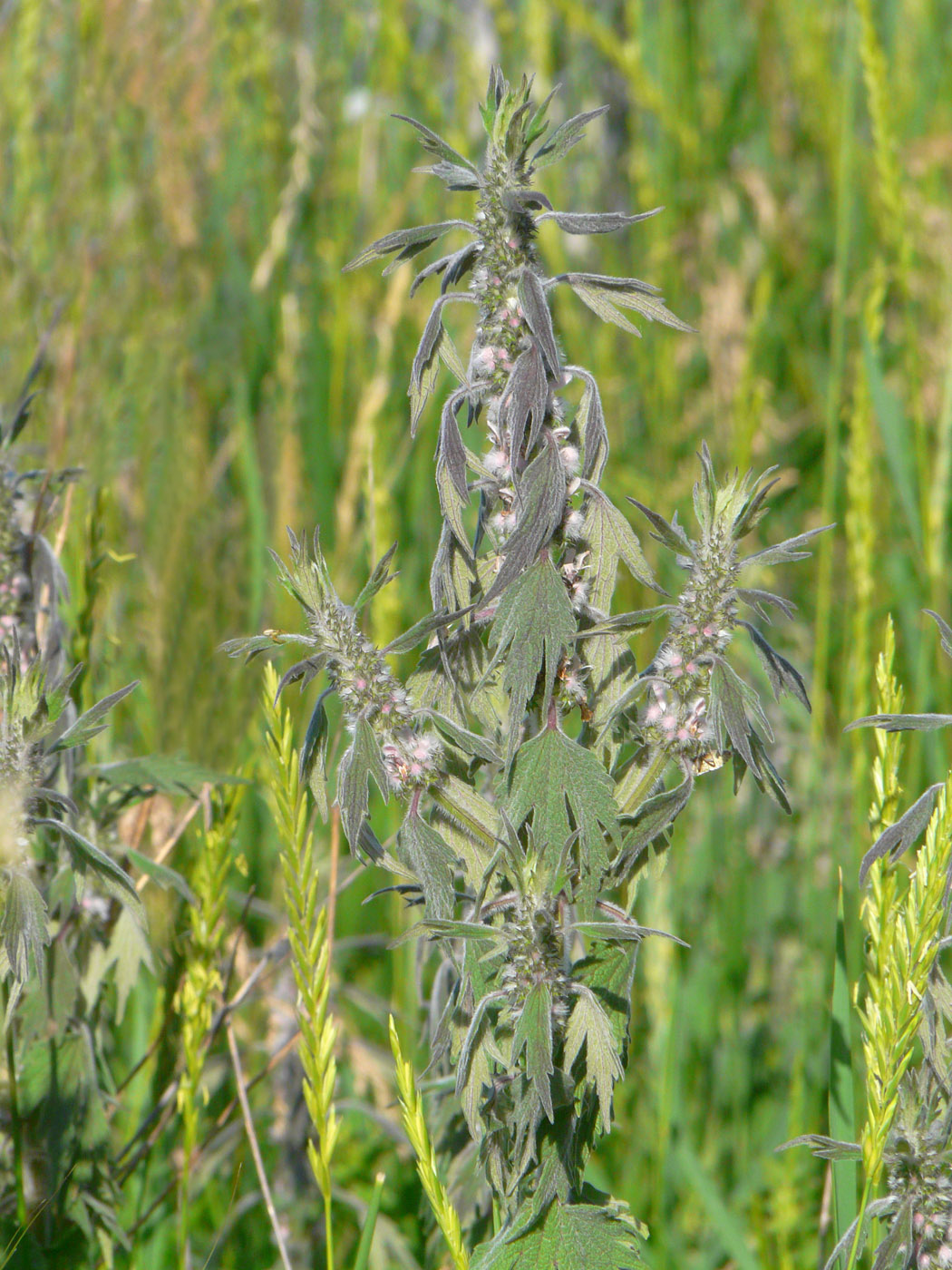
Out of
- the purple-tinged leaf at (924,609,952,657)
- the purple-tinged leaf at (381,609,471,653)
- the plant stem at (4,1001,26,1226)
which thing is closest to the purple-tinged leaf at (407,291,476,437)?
the purple-tinged leaf at (381,609,471,653)

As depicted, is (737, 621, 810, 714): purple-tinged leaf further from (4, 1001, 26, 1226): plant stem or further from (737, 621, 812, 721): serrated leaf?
(4, 1001, 26, 1226): plant stem

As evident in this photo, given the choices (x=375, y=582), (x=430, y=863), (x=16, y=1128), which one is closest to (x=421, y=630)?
(x=375, y=582)

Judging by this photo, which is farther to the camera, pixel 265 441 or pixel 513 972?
pixel 265 441

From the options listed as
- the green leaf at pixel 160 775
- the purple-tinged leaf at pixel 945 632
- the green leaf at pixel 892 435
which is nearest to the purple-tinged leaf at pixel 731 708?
the purple-tinged leaf at pixel 945 632

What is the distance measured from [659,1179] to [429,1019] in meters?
0.44

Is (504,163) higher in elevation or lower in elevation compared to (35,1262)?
higher

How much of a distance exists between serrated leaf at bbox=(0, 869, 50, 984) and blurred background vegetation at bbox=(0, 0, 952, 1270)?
27 cm

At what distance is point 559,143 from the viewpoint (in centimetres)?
76

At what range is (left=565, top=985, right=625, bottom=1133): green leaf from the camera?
766 millimetres

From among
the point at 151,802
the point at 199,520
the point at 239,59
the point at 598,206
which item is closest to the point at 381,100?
the point at 239,59

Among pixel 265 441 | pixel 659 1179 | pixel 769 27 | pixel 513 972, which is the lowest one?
pixel 659 1179

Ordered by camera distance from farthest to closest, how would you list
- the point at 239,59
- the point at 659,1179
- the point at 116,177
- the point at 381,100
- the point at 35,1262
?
the point at 116,177 < the point at 381,100 < the point at 239,59 < the point at 659,1179 < the point at 35,1262

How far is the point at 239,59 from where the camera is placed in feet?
8.25

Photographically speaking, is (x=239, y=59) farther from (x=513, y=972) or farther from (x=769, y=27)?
(x=513, y=972)
